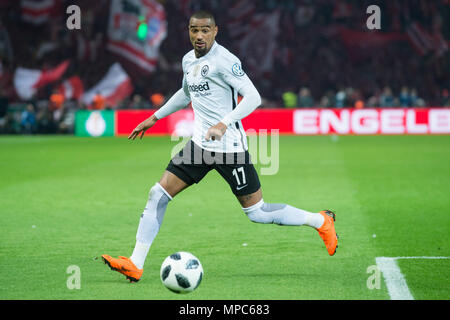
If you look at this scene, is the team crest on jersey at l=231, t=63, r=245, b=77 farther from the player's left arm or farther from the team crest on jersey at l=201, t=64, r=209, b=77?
the team crest on jersey at l=201, t=64, r=209, b=77

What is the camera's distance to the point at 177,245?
802cm

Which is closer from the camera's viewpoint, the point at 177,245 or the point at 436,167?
the point at 177,245

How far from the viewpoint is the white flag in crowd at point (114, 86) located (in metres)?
36.7


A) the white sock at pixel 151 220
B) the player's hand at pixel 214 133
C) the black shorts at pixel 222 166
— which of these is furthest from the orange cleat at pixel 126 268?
the player's hand at pixel 214 133

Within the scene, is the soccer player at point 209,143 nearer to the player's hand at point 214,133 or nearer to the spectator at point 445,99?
the player's hand at point 214,133

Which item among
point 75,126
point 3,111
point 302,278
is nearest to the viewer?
point 302,278

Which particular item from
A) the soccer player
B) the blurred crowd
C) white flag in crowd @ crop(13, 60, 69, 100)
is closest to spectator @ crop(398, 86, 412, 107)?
the blurred crowd

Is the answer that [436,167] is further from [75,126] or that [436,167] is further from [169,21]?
[169,21]

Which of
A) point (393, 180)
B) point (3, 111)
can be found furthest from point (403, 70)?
point (393, 180)

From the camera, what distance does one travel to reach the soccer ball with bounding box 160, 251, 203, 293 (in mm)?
5793

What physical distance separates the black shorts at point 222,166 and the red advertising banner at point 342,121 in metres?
23.6

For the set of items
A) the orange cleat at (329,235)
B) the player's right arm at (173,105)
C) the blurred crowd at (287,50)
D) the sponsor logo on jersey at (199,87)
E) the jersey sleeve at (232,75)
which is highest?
the blurred crowd at (287,50)

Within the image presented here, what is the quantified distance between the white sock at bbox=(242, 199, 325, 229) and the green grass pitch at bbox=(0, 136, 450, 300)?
42 centimetres
